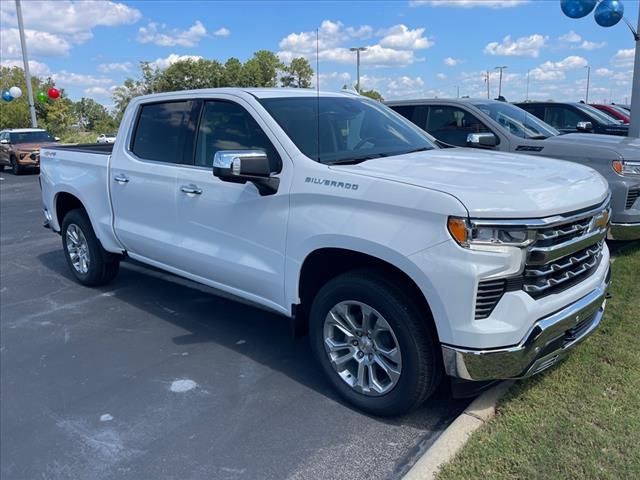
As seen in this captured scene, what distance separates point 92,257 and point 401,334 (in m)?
4.00

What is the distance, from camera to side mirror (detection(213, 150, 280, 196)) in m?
3.42

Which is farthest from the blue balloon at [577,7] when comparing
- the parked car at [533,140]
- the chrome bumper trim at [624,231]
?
the chrome bumper trim at [624,231]

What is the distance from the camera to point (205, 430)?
333 cm

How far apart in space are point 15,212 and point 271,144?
1011 cm

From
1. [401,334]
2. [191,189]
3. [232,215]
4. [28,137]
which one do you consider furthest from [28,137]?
[401,334]

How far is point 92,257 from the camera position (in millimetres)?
5871

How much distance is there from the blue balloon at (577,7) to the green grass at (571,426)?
9730 mm

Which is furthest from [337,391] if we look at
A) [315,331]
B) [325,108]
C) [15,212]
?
[15,212]

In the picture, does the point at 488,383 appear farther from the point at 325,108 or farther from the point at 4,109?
A: the point at 4,109

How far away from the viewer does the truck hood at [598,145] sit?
246 inches

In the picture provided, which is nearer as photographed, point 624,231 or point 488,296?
point 488,296

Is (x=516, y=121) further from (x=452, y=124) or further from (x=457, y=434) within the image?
(x=457, y=434)

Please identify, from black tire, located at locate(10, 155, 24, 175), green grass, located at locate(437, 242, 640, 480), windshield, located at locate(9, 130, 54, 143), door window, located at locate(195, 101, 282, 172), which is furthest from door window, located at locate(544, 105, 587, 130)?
windshield, located at locate(9, 130, 54, 143)

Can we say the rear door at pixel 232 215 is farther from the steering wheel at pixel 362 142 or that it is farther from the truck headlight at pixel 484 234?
the truck headlight at pixel 484 234
